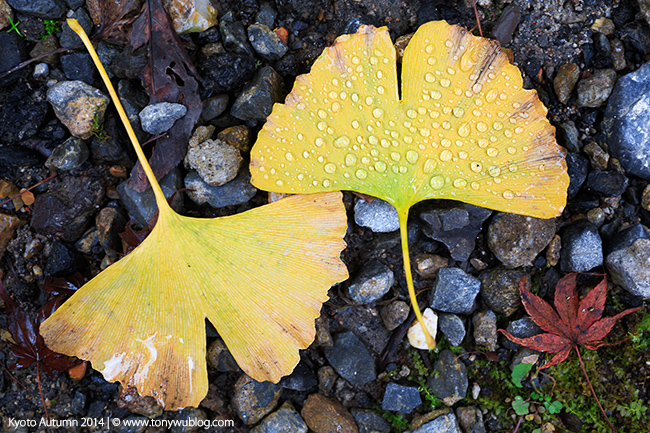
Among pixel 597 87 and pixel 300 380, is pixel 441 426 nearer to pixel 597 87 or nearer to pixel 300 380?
pixel 300 380

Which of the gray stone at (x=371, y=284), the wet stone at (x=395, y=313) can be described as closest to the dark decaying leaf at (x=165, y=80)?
the gray stone at (x=371, y=284)

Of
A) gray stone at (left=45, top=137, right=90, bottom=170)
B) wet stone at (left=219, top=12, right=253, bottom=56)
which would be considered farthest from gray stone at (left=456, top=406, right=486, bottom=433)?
gray stone at (left=45, top=137, right=90, bottom=170)

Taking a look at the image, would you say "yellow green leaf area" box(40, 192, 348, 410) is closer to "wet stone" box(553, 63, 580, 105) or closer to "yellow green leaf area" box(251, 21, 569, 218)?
A: "yellow green leaf area" box(251, 21, 569, 218)

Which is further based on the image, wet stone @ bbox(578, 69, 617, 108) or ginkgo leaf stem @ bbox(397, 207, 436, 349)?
wet stone @ bbox(578, 69, 617, 108)

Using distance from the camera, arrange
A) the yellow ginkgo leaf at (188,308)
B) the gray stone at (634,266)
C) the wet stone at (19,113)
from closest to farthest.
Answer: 1. the yellow ginkgo leaf at (188,308)
2. the gray stone at (634,266)
3. the wet stone at (19,113)

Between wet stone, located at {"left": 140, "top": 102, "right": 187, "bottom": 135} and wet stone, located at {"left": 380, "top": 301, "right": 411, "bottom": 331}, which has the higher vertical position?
wet stone, located at {"left": 140, "top": 102, "right": 187, "bottom": 135}

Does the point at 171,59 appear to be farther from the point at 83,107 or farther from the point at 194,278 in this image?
the point at 194,278

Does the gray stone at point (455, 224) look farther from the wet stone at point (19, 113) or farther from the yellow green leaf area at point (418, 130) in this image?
the wet stone at point (19, 113)
